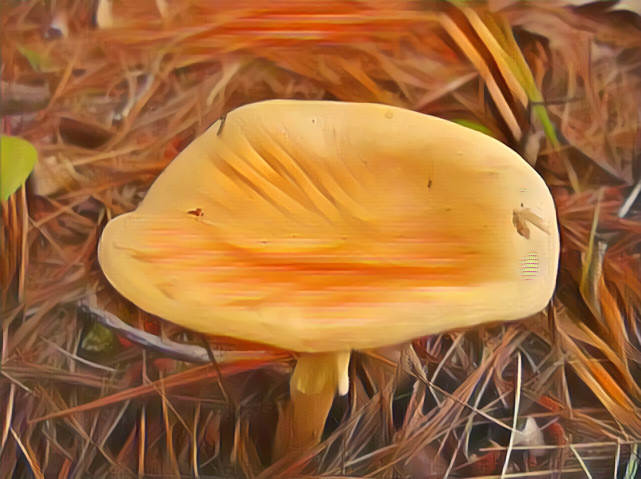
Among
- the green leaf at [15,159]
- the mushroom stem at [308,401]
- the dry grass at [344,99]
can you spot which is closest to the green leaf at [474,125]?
the dry grass at [344,99]

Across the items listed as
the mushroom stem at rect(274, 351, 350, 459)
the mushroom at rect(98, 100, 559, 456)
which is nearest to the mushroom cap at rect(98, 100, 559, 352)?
the mushroom at rect(98, 100, 559, 456)

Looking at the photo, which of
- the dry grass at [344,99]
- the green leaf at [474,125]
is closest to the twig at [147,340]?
the dry grass at [344,99]

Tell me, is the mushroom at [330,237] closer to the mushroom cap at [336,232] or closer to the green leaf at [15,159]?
the mushroom cap at [336,232]

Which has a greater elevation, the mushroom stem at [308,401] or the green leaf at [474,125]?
the green leaf at [474,125]

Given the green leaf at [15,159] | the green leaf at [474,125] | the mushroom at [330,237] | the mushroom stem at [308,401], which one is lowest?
the mushroom stem at [308,401]

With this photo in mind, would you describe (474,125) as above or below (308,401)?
above

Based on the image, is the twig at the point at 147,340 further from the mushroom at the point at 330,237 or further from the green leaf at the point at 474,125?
the green leaf at the point at 474,125

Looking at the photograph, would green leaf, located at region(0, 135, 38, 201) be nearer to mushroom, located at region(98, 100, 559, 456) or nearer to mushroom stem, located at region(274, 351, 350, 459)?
mushroom, located at region(98, 100, 559, 456)

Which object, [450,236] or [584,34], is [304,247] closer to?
[450,236]

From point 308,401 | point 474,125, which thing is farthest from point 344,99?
point 308,401

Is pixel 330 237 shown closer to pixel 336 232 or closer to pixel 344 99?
pixel 336 232

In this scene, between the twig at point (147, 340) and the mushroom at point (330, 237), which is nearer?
the mushroom at point (330, 237)
